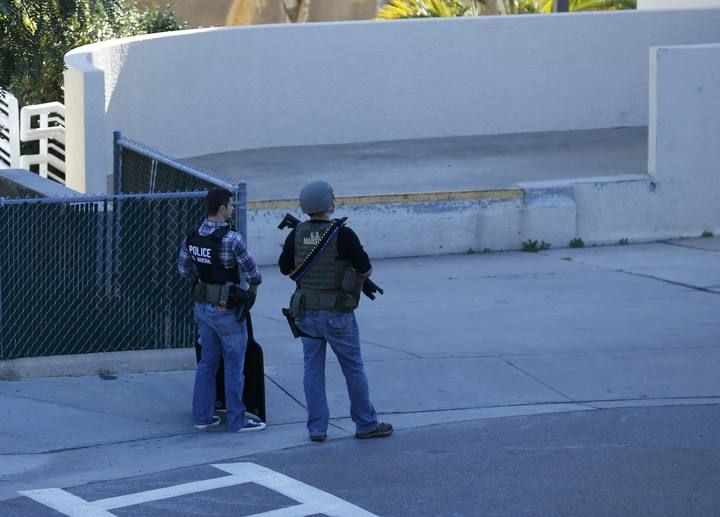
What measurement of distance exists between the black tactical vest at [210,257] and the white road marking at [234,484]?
1.29m

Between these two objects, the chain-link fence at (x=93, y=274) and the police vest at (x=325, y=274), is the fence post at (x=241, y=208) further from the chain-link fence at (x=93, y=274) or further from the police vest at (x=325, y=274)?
the police vest at (x=325, y=274)

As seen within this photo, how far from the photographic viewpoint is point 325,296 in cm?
821

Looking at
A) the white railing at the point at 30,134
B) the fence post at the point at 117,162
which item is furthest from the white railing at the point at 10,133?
the fence post at the point at 117,162

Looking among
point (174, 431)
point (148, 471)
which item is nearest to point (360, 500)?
point (148, 471)

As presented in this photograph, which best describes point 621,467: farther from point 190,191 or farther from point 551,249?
point 551,249

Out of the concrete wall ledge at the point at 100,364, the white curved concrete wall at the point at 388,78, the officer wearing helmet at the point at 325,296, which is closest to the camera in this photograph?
the officer wearing helmet at the point at 325,296

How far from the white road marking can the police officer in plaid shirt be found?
3.18 feet

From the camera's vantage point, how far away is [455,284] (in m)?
13.6

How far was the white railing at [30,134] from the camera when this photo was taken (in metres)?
17.2

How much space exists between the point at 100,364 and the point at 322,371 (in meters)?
2.03

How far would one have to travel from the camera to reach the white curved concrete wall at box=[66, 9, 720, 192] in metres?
18.0

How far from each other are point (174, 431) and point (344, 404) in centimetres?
124

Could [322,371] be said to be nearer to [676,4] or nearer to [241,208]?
[241,208]

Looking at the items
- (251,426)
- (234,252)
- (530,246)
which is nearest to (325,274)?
(234,252)
